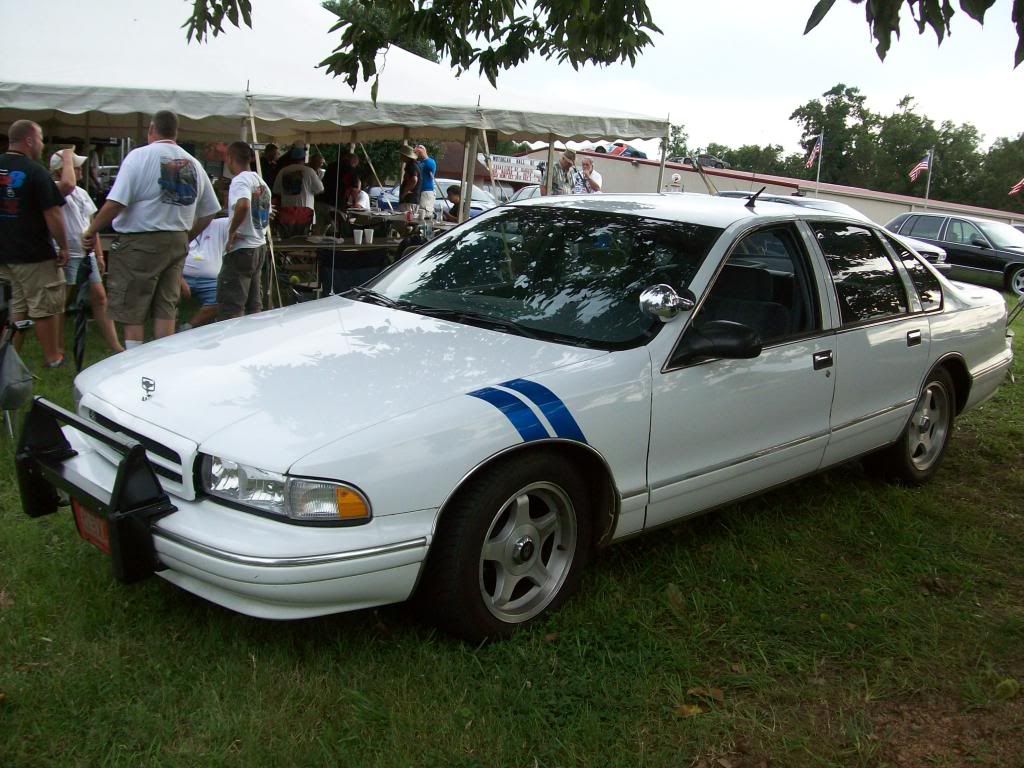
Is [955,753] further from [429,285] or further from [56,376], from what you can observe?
[56,376]

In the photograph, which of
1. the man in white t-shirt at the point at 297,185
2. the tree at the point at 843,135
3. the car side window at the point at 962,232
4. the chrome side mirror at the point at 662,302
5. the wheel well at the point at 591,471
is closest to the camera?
the wheel well at the point at 591,471

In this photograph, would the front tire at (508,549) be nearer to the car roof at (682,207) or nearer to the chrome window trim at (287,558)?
the chrome window trim at (287,558)

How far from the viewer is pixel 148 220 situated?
620 cm

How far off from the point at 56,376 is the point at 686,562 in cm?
465

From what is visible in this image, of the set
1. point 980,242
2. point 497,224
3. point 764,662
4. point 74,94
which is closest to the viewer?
point 764,662

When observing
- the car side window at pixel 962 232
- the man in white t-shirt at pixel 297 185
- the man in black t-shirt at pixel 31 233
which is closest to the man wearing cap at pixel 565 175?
the man in white t-shirt at pixel 297 185

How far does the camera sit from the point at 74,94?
795 cm

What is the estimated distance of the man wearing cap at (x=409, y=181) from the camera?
14.1 m

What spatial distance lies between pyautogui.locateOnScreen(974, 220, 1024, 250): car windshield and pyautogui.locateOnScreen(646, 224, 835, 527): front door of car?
15.6 meters

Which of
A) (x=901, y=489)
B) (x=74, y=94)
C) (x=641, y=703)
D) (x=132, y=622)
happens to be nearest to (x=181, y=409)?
(x=132, y=622)

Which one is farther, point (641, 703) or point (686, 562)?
point (686, 562)

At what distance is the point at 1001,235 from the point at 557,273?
16.8 m

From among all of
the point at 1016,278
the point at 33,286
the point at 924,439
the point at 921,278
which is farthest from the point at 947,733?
the point at 1016,278

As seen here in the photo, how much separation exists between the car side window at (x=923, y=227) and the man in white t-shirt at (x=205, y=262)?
598 inches
